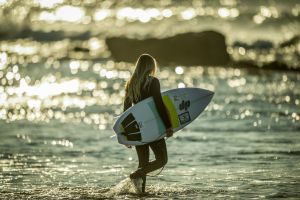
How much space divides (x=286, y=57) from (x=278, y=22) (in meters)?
17.8

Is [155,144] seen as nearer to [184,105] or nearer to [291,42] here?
[184,105]

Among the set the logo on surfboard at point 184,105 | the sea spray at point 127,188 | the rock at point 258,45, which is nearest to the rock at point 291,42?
the rock at point 258,45

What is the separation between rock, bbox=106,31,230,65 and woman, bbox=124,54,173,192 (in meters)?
85.4

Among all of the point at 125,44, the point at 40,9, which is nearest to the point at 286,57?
the point at 125,44

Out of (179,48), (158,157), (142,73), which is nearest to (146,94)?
(142,73)

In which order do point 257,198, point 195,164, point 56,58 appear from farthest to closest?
1. point 56,58
2. point 195,164
3. point 257,198

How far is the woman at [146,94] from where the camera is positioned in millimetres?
13930

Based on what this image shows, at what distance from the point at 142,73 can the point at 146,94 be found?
42 cm

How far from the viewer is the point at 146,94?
14188 mm

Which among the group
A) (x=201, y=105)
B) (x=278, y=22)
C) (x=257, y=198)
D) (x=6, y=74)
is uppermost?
(x=278, y=22)

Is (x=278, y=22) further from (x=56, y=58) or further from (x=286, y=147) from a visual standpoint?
(x=286, y=147)

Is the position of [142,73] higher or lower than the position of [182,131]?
higher

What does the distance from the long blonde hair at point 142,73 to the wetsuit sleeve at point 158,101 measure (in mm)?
112

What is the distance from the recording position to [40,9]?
12444cm
